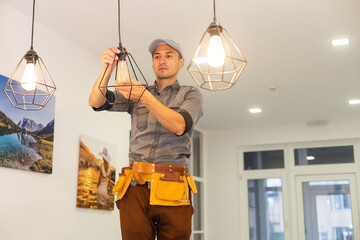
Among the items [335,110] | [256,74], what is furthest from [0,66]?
[335,110]

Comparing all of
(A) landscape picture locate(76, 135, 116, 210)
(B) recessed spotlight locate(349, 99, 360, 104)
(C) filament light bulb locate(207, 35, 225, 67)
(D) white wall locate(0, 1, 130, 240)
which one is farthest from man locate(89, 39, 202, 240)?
(B) recessed spotlight locate(349, 99, 360, 104)

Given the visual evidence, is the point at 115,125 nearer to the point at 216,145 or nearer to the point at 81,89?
the point at 81,89

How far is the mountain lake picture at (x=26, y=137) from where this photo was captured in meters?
3.28

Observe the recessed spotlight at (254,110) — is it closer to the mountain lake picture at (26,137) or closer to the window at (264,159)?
the window at (264,159)

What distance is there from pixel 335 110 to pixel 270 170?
1.41 m

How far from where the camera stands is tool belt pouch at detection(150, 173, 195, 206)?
1601mm

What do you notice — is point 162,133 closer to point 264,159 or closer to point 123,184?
point 123,184

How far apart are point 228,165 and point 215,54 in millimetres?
6157

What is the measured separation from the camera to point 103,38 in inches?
161

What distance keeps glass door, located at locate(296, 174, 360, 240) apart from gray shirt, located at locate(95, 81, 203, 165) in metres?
5.58

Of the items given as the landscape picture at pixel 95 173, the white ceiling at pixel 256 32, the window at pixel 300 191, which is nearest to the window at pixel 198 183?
the window at pixel 300 191

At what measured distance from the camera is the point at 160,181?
Result: 162 cm

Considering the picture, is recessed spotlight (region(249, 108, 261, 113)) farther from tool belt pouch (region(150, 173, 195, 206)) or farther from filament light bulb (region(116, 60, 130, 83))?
filament light bulb (region(116, 60, 130, 83))

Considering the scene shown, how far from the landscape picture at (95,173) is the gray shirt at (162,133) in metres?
2.46
